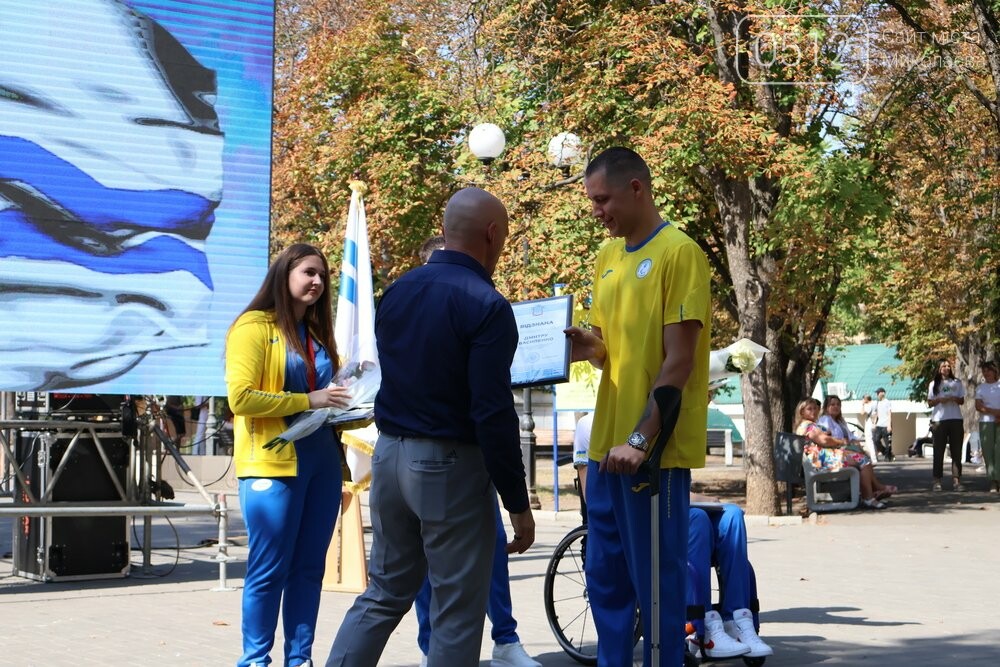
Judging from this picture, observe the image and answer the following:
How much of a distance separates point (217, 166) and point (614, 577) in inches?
253

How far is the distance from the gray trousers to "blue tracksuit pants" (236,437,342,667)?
4.63 ft

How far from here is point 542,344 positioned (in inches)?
257

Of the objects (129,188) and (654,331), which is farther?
(129,188)

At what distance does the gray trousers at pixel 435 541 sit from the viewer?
461 centimetres

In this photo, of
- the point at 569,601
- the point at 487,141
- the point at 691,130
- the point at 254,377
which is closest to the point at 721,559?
the point at 569,601

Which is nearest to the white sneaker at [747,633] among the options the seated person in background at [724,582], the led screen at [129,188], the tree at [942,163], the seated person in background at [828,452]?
the seated person in background at [724,582]

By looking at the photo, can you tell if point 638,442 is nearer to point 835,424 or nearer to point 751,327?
point 751,327

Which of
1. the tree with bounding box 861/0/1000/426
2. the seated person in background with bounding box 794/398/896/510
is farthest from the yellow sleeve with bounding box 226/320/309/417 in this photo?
the tree with bounding box 861/0/1000/426

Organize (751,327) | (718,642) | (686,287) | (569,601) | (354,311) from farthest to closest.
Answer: (751,327), (354,311), (569,601), (718,642), (686,287)

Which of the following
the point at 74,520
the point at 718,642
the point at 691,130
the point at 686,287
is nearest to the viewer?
the point at 686,287

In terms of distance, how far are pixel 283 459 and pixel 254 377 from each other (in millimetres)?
400

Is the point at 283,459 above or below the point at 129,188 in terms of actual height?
below

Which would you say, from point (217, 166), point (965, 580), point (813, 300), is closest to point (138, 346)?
point (217, 166)
